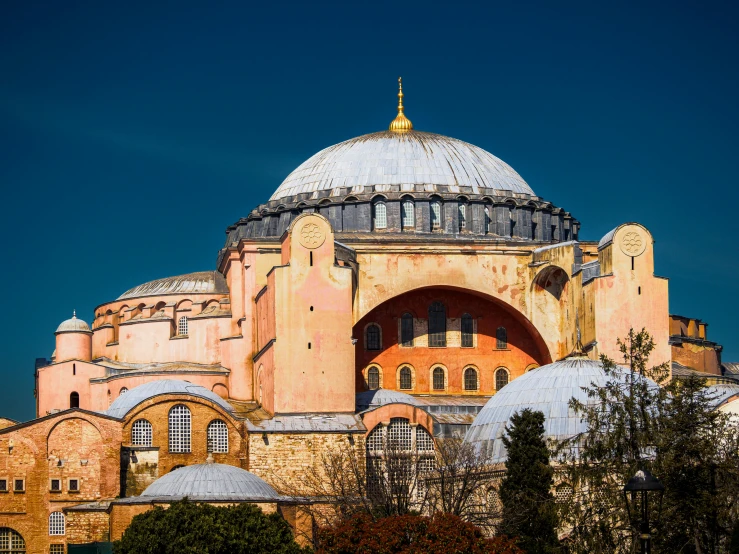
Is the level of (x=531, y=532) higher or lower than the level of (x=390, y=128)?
lower

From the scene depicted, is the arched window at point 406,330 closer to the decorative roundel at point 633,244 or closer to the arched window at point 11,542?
the decorative roundel at point 633,244

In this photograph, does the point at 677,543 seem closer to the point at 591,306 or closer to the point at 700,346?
the point at 591,306

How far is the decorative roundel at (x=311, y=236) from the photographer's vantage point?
5138 centimetres

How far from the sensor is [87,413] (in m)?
49.4

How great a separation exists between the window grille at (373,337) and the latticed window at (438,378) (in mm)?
2018

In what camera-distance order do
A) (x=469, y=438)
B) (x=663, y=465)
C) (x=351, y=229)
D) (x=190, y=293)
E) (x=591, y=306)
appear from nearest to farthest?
(x=663, y=465) → (x=469, y=438) → (x=591, y=306) → (x=351, y=229) → (x=190, y=293)

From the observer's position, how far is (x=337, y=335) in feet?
167

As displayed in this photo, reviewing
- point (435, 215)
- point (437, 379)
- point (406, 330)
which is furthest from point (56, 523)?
point (435, 215)

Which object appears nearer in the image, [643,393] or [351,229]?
[643,393]

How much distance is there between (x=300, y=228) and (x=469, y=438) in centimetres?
805

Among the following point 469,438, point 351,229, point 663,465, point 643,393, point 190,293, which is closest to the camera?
point 663,465

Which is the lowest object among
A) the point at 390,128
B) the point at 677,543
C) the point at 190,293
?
the point at 677,543

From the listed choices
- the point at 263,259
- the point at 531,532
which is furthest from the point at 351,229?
the point at 531,532

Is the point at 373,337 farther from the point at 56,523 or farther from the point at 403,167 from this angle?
the point at 56,523
